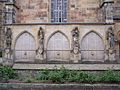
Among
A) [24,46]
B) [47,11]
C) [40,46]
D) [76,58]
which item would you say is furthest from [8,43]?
[47,11]

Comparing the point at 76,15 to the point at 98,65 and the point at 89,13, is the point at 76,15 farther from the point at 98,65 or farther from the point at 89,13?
the point at 98,65

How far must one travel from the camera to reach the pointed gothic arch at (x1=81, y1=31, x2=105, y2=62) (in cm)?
1522

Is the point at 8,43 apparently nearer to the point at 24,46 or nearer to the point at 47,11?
the point at 24,46

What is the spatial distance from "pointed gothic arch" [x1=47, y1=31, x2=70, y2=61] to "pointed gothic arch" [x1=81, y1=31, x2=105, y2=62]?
0.84 m

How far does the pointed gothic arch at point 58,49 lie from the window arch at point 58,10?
548cm

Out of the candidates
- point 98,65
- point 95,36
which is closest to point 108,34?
point 95,36

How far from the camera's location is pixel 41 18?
2036cm

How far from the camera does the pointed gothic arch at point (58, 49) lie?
15.3 meters

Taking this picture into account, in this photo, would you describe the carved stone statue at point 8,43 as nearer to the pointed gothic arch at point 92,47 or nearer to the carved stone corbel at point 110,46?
the pointed gothic arch at point 92,47

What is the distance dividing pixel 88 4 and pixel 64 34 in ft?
17.9

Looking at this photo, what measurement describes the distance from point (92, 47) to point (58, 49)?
1775 millimetres

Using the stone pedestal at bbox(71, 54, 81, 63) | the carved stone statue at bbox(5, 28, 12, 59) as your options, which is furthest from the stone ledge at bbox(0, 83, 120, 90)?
the carved stone statue at bbox(5, 28, 12, 59)

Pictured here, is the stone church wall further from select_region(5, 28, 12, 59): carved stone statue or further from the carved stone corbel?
the carved stone corbel

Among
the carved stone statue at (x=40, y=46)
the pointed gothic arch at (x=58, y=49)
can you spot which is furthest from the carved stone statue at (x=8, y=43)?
the pointed gothic arch at (x=58, y=49)
